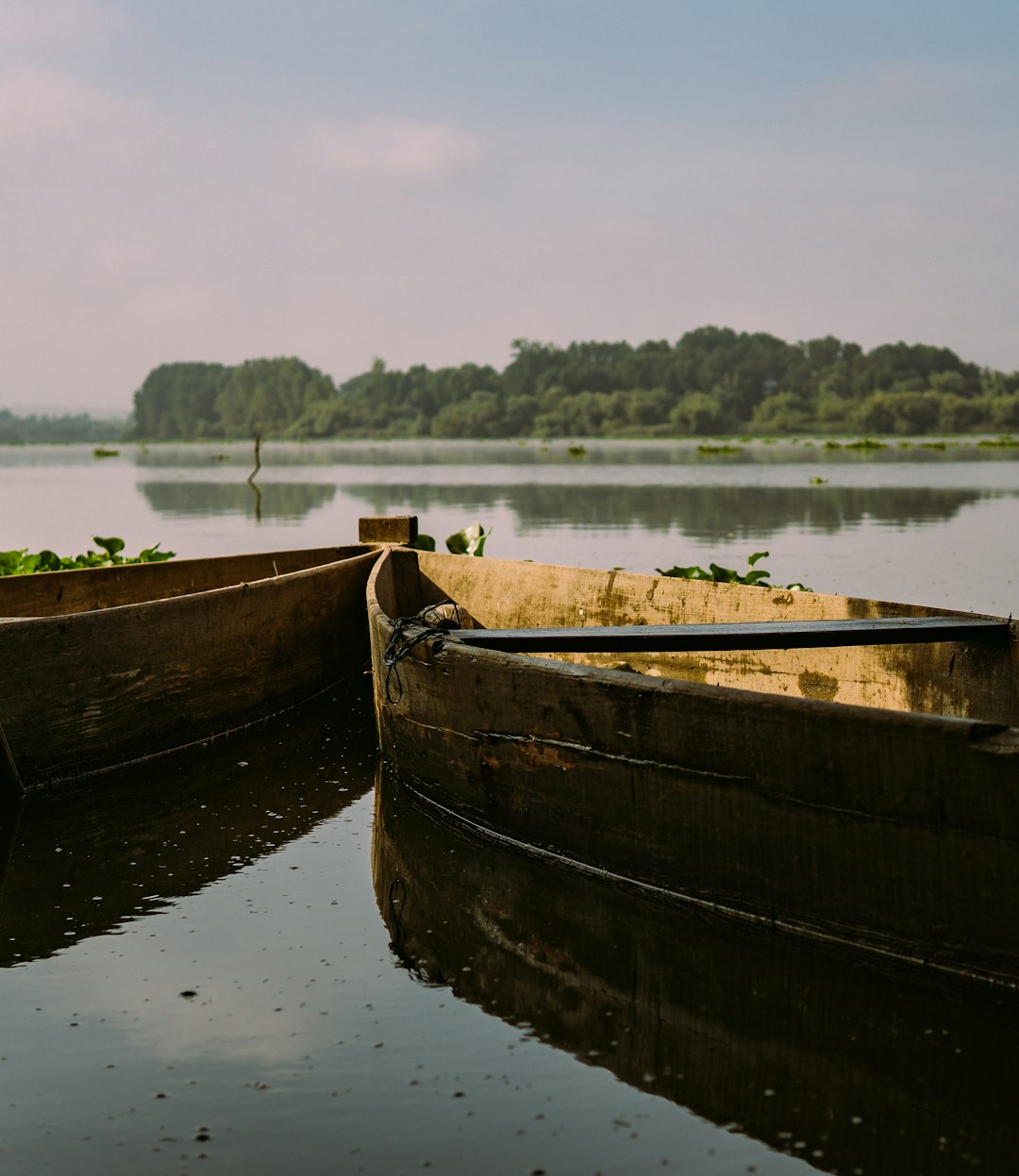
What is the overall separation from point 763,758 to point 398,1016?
1.24m

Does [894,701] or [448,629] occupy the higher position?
[448,629]

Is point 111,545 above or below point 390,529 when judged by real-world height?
below

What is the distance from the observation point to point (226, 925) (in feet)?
13.2

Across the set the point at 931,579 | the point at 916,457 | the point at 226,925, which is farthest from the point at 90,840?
the point at 916,457

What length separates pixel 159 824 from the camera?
5.06 m

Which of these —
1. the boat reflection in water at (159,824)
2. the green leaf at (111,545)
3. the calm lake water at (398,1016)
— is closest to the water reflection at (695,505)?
the green leaf at (111,545)

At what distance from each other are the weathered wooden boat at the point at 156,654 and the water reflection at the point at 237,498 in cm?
1814

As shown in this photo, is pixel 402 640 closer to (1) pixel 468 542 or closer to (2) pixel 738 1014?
(2) pixel 738 1014

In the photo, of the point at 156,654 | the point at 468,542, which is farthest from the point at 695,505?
the point at 156,654

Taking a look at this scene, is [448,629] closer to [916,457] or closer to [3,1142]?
[3,1142]

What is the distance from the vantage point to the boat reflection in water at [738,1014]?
2816 mm

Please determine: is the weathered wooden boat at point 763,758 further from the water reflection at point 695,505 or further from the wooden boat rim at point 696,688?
the water reflection at point 695,505

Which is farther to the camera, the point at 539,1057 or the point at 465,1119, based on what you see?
the point at 539,1057

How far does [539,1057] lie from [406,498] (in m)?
27.4
